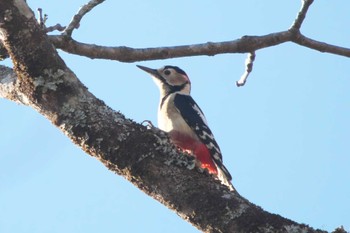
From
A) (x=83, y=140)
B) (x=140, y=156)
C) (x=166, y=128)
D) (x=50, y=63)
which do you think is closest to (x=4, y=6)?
(x=50, y=63)

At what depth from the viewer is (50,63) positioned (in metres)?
2.88

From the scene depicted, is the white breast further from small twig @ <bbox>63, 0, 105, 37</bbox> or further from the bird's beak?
small twig @ <bbox>63, 0, 105, 37</bbox>

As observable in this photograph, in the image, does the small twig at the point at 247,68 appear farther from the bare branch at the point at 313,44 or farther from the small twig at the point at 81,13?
the small twig at the point at 81,13

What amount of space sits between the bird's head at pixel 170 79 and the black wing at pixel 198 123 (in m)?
0.50

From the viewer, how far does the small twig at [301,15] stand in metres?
4.37

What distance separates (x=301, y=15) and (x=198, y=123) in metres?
2.11

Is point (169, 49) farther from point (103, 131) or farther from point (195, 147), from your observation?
point (195, 147)

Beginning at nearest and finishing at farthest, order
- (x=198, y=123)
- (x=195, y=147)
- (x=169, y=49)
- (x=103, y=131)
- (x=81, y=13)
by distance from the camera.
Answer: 1. (x=103, y=131)
2. (x=169, y=49)
3. (x=81, y=13)
4. (x=195, y=147)
5. (x=198, y=123)

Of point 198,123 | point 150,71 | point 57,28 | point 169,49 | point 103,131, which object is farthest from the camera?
point 150,71

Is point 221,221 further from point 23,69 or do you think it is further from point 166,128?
point 166,128

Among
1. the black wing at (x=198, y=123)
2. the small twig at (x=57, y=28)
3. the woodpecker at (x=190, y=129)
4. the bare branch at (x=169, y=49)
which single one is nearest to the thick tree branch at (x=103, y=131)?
the bare branch at (x=169, y=49)

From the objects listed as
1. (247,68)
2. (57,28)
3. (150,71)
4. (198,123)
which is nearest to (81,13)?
(57,28)

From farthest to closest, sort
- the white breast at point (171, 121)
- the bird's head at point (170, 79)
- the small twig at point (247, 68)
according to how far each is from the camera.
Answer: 1. the bird's head at point (170, 79)
2. the white breast at point (171, 121)
3. the small twig at point (247, 68)

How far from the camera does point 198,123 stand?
630 centimetres
